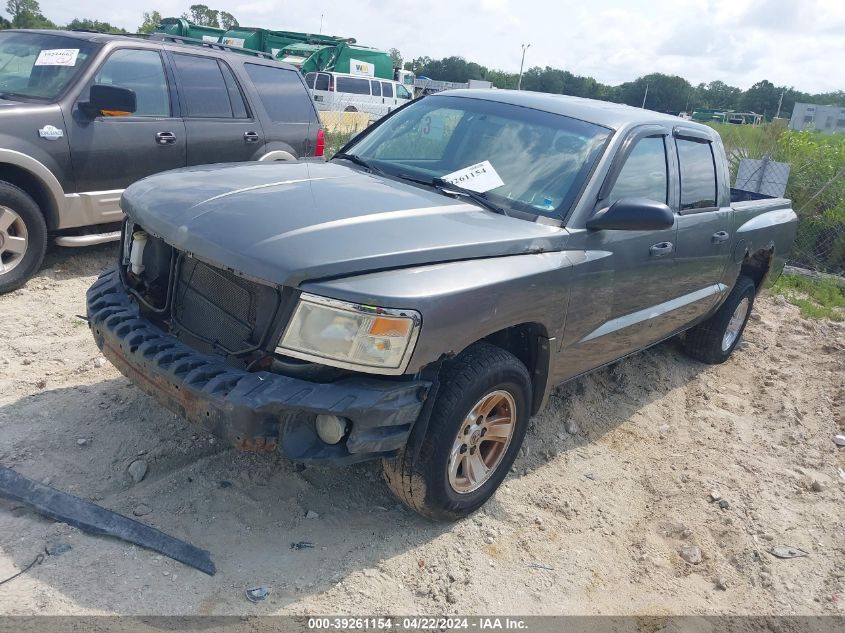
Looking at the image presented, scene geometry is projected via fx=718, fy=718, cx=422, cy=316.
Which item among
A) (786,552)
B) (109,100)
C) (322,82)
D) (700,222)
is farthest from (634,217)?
(322,82)

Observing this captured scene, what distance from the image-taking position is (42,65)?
5.68m

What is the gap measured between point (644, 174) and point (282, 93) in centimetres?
426

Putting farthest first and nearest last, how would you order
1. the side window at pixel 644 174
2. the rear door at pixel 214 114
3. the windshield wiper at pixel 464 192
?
Result: the rear door at pixel 214 114 → the side window at pixel 644 174 → the windshield wiper at pixel 464 192

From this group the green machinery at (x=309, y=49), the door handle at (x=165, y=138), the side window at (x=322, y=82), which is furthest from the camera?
the green machinery at (x=309, y=49)

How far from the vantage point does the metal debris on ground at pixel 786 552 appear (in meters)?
3.61

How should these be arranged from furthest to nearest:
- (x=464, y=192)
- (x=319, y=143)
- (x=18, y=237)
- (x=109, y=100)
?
(x=319, y=143) < (x=109, y=100) < (x=18, y=237) < (x=464, y=192)

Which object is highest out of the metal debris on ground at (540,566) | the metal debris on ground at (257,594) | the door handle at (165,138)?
the door handle at (165,138)

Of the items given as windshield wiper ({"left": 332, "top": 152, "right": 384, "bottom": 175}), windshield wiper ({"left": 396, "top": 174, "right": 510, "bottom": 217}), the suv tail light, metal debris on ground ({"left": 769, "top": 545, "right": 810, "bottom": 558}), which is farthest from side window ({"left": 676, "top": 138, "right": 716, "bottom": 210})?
the suv tail light

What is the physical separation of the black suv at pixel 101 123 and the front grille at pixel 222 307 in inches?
112

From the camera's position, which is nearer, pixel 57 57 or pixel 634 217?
pixel 634 217

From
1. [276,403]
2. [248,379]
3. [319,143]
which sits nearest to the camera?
[276,403]

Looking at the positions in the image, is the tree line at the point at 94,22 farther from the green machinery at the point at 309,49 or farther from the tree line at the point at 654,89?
the tree line at the point at 654,89

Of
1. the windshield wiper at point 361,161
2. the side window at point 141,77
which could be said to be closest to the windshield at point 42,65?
the side window at point 141,77

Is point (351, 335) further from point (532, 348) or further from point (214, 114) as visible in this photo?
point (214, 114)
